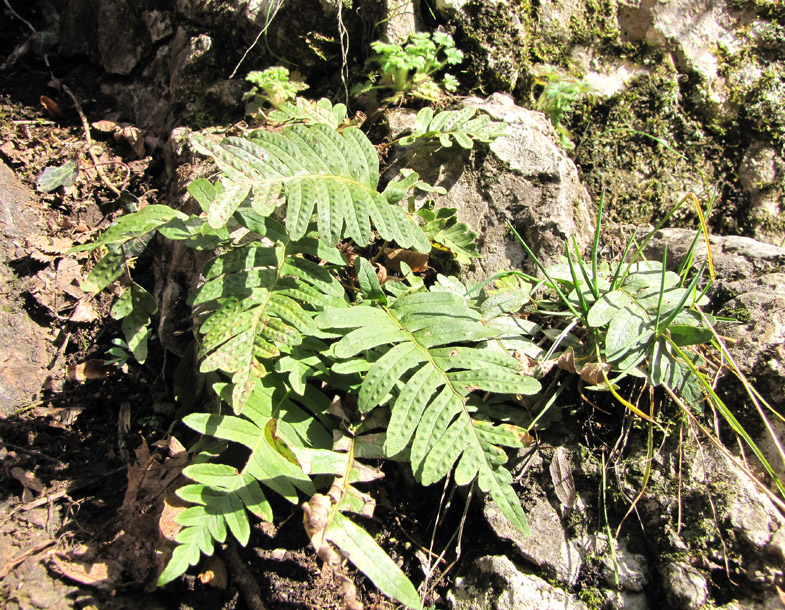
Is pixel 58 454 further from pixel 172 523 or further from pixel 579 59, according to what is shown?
pixel 579 59

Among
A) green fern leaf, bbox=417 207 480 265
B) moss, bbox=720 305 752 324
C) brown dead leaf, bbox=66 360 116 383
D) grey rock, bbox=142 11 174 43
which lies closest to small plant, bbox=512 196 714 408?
moss, bbox=720 305 752 324

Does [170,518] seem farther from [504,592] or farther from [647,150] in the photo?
[647,150]

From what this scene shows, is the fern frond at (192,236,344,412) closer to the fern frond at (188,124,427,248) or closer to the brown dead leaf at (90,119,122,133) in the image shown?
the fern frond at (188,124,427,248)

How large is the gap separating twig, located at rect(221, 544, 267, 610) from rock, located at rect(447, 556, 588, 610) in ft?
2.45

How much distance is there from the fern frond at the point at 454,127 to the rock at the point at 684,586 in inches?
84.2

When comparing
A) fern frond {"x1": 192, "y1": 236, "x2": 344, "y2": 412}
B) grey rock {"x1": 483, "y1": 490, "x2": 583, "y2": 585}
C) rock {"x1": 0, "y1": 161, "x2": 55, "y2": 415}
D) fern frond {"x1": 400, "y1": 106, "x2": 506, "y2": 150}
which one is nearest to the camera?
fern frond {"x1": 192, "y1": 236, "x2": 344, "y2": 412}

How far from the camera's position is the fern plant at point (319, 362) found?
6.20 ft

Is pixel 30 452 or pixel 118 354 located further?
pixel 118 354

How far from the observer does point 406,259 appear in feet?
9.10

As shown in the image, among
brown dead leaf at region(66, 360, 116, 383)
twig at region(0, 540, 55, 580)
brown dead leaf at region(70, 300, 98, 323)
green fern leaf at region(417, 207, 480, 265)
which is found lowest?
twig at region(0, 540, 55, 580)

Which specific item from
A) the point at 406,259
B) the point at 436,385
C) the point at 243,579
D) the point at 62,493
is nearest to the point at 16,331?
the point at 62,493

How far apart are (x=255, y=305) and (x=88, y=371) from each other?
4.17ft

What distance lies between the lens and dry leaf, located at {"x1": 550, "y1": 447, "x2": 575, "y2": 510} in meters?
2.19

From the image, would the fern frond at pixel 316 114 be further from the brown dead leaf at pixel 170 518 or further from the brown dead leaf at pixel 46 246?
the brown dead leaf at pixel 170 518
